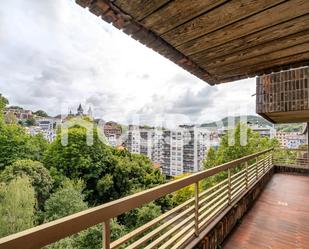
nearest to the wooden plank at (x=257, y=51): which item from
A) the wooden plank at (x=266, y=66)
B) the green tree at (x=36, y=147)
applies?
the wooden plank at (x=266, y=66)

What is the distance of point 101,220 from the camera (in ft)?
3.22

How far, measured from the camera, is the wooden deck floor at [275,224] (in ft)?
8.88

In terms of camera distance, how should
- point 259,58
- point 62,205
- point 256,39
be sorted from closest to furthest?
point 256,39 < point 259,58 < point 62,205

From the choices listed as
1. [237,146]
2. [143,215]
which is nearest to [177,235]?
[143,215]

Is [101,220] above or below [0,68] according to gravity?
below

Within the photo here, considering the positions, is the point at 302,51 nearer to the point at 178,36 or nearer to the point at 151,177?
the point at 178,36

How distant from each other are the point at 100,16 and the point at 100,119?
23.4m

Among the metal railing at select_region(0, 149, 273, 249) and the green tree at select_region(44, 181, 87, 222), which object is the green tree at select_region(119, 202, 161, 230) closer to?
the green tree at select_region(44, 181, 87, 222)

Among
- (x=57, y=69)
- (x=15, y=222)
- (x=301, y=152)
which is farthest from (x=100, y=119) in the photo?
(x=57, y=69)

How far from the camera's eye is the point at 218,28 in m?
1.45

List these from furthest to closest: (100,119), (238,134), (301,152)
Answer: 1. (100,119)
2. (238,134)
3. (301,152)

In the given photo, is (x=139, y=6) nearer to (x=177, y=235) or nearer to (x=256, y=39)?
(x=256, y=39)

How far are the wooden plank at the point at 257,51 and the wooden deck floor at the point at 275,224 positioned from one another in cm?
220

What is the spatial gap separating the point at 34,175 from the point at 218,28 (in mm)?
16510
